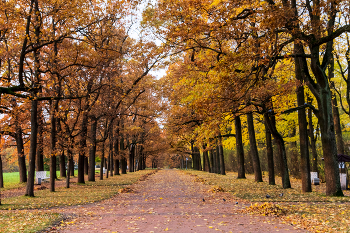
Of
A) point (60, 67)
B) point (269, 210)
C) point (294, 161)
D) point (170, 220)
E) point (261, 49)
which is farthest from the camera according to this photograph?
point (294, 161)

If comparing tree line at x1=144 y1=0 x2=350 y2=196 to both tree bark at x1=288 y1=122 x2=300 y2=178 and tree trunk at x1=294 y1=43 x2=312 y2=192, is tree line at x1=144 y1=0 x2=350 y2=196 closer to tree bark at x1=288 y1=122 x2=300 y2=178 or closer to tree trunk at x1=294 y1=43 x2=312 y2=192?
tree trunk at x1=294 y1=43 x2=312 y2=192

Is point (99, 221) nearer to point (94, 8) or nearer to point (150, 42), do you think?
point (94, 8)

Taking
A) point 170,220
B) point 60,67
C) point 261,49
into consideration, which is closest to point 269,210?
point 170,220

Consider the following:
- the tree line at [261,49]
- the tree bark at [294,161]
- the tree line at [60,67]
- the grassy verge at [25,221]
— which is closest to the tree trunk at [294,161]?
the tree bark at [294,161]

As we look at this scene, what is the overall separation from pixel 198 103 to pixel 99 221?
6.02m

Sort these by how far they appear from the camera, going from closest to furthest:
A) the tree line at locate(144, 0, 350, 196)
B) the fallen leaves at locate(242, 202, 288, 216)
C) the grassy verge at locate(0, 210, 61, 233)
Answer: the grassy verge at locate(0, 210, 61, 233), the fallen leaves at locate(242, 202, 288, 216), the tree line at locate(144, 0, 350, 196)

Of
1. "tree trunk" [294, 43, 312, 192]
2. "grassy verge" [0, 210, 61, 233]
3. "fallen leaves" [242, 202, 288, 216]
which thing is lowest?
"fallen leaves" [242, 202, 288, 216]

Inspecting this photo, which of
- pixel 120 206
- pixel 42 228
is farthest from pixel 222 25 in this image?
pixel 42 228

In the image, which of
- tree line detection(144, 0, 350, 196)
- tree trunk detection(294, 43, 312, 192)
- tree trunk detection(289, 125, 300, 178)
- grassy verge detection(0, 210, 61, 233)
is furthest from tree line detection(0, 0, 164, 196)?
tree trunk detection(289, 125, 300, 178)

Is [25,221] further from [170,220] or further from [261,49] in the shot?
[261,49]

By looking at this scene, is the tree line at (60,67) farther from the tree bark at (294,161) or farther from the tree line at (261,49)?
the tree bark at (294,161)

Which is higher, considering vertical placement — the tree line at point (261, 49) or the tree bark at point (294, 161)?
the tree line at point (261, 49)

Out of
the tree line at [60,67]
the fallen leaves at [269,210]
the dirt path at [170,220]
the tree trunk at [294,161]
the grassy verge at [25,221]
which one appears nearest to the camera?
the dirt path at [170,220]

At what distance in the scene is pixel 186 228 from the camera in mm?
6574
